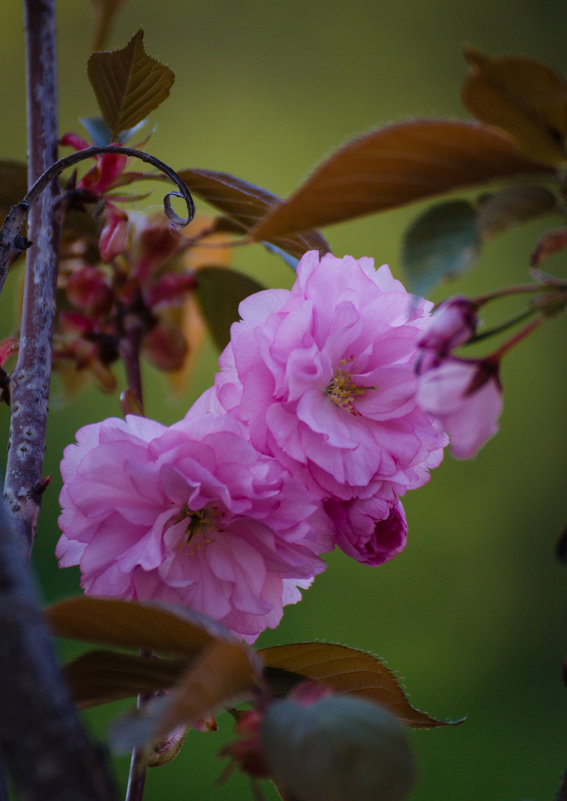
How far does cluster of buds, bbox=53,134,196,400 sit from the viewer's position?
546 millimetres

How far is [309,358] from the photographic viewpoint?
0.32 meters

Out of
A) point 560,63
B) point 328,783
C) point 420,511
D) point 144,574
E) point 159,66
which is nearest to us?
point 328,783

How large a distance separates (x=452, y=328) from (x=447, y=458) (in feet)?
5.35

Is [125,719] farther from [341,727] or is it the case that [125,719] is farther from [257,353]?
[257,353]

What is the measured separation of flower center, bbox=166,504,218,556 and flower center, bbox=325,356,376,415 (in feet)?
0.22

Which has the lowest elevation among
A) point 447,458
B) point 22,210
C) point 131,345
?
point 447,458

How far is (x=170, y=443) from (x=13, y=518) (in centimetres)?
6

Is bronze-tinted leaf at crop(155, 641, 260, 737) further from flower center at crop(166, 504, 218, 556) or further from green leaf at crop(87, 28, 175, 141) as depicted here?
green leaf at crop(87, 28, 175, 141)

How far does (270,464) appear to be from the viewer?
0.98 ft

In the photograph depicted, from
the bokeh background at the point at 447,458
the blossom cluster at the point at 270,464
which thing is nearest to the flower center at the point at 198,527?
the blossom cluster at the point at 270,464

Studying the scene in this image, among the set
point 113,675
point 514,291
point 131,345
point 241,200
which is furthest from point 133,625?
point 131,345

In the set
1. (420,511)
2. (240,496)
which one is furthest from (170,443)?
(420,511)

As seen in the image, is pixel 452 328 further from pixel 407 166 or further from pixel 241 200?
pixel 241 200

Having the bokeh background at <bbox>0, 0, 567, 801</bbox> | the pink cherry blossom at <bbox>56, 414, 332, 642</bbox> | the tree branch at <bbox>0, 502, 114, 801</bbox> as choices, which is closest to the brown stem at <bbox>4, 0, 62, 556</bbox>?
the pink cherry blossom at <bbox>56, 414, 332, 642</bbox>
